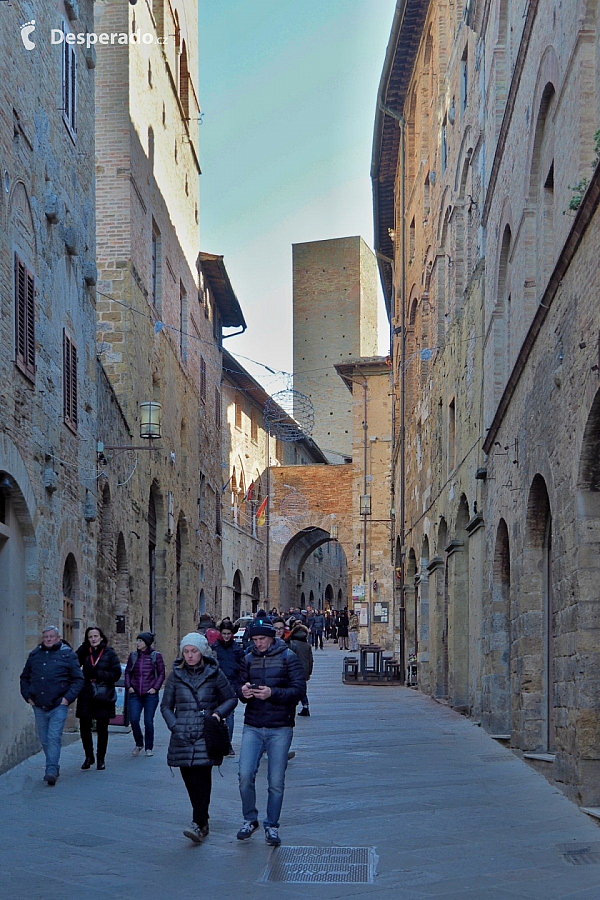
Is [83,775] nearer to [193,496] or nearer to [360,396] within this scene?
[193,496]

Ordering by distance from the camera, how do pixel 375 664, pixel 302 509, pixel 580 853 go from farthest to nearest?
pixel 302 509 → pixel 375 664 → pixel 580 853

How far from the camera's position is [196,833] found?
Answer: 7793mm

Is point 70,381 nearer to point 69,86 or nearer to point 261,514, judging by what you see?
point 69,86

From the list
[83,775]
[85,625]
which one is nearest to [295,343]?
[85,625]

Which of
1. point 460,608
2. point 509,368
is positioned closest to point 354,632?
point 460,608

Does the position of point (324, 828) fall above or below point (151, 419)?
below

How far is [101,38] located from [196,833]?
18061mm

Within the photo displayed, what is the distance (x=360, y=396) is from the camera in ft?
146

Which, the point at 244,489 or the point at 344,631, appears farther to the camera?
the point at 344,631

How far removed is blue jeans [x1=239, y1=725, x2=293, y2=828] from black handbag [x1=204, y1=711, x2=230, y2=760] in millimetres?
324

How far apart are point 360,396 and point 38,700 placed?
34011 millimetres

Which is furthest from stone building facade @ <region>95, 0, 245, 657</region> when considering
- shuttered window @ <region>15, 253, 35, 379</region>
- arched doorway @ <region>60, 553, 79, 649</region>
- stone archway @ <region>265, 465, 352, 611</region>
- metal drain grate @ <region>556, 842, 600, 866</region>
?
stone archway @ <region>265, 465, 352, 611</region>

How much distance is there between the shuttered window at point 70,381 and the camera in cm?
1506

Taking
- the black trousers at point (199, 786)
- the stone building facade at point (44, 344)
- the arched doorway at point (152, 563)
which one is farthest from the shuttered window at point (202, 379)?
the black trousers at point (199, 786)
